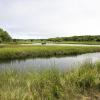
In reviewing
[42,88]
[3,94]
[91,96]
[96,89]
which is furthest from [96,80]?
[3,94]

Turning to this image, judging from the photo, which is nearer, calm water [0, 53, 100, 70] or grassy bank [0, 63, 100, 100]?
grassy bank [0, 63, 100, 100]

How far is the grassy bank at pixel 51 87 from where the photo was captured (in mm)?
4406

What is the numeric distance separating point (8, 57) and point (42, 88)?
1594 centimetres

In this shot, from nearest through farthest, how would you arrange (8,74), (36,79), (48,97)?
(48,97), (36,79), (8,74)

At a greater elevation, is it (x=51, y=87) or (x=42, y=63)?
(x=51, y=87)

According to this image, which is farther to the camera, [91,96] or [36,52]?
[36,52]

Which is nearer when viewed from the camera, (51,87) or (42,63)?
(51,87)

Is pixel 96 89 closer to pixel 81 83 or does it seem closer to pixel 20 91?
pixel 81 83

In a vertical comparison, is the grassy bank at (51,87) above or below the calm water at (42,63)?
above

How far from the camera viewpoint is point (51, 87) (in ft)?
16.7

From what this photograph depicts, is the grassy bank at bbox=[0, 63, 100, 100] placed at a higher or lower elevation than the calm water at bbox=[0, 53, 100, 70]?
higher

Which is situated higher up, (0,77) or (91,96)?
(0,77)

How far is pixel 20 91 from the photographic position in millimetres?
4387

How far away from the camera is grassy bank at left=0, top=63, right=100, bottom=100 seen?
4406mm
